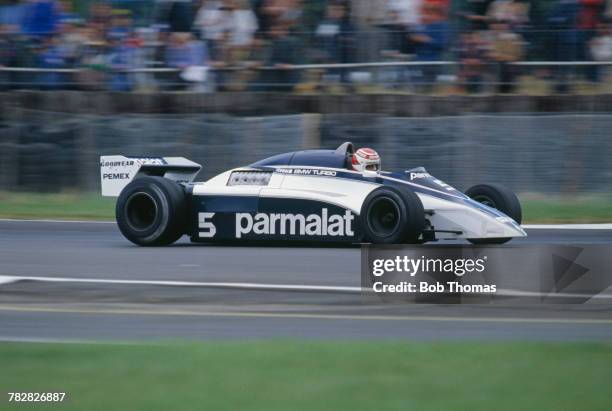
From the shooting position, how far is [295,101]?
1689 cm

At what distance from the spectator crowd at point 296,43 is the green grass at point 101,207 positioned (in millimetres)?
2070

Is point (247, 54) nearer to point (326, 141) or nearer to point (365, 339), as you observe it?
point (326, 141)

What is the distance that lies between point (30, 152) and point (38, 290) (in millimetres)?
8431

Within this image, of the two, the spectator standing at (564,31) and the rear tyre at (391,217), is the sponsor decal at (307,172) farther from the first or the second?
the spectator standing at (564,31)

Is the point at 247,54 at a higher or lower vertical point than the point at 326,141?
higher

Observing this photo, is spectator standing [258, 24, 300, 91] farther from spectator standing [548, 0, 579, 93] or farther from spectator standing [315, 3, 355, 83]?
spectator standing [548, 0, 579, 93]

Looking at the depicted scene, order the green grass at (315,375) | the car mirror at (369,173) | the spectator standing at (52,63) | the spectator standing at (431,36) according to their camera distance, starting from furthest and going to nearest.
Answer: the spectator standing at (52,63), the spectator standing at (431,36), the car mirror at (369,173), the green grass at (315,375)

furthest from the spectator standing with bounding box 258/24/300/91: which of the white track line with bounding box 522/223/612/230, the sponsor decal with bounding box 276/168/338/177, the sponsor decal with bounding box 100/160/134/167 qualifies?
the sponsor decal with bounding box 276/168/338/177

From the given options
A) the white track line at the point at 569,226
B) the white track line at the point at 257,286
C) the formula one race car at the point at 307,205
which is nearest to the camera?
the white track line at the point at 257,286

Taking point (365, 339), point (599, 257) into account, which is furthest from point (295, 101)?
point (365, 339)

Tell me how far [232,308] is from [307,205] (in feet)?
10.5

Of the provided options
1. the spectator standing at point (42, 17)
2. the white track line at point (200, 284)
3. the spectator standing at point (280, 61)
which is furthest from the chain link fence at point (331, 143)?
the white track line at point (200, 284)

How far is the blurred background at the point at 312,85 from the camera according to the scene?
602 inches

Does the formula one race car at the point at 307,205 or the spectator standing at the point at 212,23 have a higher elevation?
the spectator standing at the point at 212,23
